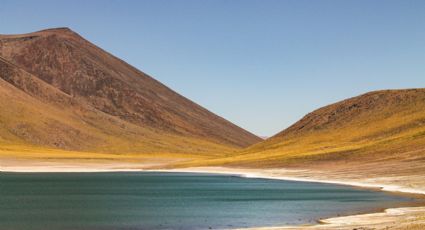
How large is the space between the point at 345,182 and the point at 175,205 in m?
34.3

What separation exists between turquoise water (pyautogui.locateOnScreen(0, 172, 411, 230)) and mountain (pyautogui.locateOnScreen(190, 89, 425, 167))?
32.4m

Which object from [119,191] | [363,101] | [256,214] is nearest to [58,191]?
[119,191]

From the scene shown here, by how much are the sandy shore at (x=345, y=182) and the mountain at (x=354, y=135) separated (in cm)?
1005

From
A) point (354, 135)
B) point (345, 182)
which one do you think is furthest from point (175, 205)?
point (354, 135)

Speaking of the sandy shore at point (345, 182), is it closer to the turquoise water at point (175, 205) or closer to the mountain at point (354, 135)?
the turquoise water at point (175, 205)

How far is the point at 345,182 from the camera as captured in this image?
288 ft

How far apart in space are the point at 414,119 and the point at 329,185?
68290 millimetres

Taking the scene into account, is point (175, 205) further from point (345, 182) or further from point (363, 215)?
point (345, 182)

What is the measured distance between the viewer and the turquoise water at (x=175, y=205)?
46.3 m

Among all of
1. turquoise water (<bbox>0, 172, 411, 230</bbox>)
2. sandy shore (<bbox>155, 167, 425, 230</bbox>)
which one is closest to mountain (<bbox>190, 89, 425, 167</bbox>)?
sandy shore (<bbox>155, 167, 425, 230</bbox>)

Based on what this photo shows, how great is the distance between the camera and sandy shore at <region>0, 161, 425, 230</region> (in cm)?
3812

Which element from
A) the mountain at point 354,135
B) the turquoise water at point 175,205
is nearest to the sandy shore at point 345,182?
the turquoise water at point 175,205

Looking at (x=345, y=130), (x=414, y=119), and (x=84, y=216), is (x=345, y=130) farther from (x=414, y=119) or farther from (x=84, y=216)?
(x=84, y=216)

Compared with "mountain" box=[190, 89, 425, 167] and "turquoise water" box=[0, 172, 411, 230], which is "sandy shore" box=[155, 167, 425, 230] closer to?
"turquoise water" box=[0, 172, 411, 230]
